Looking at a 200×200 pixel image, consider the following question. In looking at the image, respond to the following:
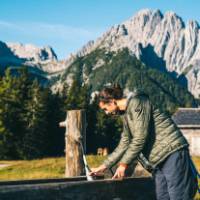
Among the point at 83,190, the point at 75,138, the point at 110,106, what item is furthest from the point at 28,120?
the point at 110,106

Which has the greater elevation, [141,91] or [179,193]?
[141,91]

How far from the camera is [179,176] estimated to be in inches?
219

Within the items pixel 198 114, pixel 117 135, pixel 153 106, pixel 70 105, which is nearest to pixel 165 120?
pixel 153 106

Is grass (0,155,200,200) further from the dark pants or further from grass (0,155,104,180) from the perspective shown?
the dark pants

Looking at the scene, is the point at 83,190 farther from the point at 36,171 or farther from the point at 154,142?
the point at 36,171

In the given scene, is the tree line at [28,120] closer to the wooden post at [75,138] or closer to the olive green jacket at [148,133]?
the wooden post at [75,138]

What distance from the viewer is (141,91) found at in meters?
5.62

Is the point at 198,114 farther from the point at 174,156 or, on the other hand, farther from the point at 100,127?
the point at 174,156

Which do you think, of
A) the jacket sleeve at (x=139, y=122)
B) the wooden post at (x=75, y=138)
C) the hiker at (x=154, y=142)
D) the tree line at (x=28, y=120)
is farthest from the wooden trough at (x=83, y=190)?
the tree line at (x=28, y=120)

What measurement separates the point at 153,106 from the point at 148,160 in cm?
65

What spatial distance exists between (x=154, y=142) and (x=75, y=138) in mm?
4964

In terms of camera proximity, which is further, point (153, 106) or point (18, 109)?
point (18, 109)

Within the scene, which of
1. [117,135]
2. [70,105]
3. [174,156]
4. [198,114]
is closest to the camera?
[174,156]

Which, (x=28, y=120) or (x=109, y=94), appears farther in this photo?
(x=28, y=120)
